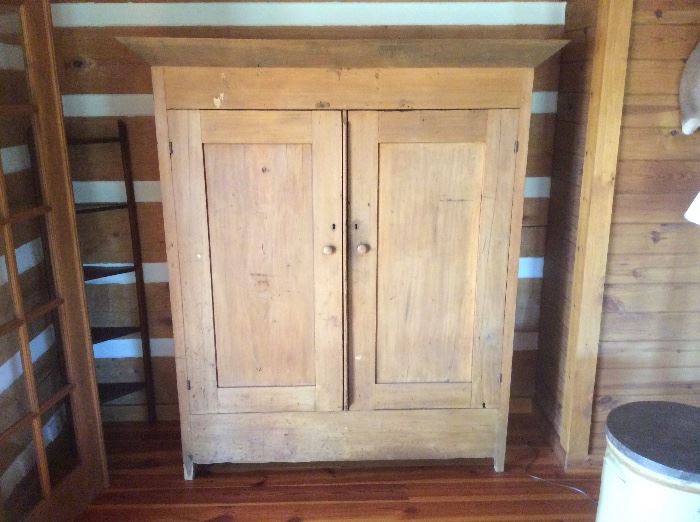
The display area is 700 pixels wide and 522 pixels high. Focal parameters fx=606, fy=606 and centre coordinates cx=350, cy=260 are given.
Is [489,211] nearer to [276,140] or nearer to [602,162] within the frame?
[602,162]

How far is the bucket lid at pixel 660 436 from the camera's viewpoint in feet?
4.83

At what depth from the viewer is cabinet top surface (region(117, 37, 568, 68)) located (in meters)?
1.68

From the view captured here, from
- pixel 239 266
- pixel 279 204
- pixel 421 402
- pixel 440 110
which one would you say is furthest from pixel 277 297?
pixel 440 110

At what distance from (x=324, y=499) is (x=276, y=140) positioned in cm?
120

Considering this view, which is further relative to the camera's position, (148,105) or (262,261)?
(148,105)

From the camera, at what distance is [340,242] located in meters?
1.90

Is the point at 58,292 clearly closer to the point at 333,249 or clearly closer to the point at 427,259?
the point at 333,249

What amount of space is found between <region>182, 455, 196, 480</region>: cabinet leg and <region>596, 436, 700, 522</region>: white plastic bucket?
4.40 ft

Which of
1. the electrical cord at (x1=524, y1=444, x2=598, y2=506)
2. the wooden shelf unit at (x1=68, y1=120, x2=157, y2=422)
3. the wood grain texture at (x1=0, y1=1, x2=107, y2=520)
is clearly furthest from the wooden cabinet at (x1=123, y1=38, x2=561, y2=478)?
the wooden shelf unit at (x1=68, y1=120, x2=157, y2=422)

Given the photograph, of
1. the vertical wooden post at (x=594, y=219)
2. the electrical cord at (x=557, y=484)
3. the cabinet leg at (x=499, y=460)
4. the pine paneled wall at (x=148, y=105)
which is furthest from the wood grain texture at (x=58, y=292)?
the vertical wooden post at (x=594, y=219)

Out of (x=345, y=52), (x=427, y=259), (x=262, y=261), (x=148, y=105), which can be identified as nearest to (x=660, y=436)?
(x=427, y=259)

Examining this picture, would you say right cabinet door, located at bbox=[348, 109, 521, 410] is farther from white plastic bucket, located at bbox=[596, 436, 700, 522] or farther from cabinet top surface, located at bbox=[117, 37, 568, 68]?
white plastic bucket, located at bbox=[596, 436, 700, 522]

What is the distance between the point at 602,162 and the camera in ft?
6.21

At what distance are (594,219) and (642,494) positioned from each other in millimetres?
827
